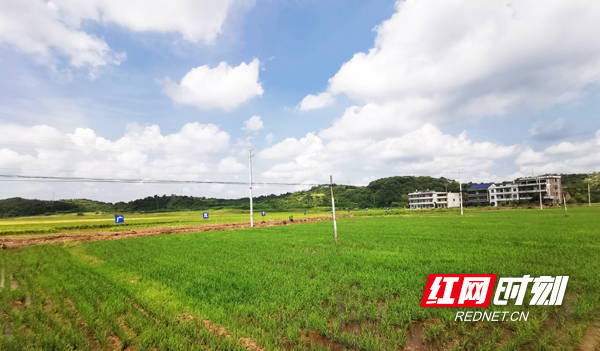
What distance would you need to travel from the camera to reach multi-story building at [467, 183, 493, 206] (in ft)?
375

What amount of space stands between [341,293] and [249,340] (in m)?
3.62

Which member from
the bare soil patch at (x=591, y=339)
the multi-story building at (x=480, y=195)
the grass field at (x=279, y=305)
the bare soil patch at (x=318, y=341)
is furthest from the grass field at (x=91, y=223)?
the multi-story building at (x=480, y=195)

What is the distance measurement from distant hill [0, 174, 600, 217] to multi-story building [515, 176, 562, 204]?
5573mm

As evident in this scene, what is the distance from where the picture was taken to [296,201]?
152000 millimetres

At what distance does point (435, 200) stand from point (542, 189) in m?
36.1

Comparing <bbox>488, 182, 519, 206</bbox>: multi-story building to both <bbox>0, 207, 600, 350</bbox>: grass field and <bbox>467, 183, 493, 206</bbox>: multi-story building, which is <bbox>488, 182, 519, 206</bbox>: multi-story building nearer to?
<bbox>467, 183, 493, 206</bbox>: multi-story building

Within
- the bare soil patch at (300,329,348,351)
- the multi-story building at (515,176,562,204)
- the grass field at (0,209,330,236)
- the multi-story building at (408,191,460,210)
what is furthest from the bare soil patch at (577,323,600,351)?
the multi-story building at (408,191,460,210)

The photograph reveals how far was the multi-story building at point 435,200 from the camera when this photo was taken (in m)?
119

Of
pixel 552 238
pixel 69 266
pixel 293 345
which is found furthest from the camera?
pixel 552 238

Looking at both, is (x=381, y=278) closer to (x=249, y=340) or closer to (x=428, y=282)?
(x=428, y=282)

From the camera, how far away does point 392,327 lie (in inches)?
238

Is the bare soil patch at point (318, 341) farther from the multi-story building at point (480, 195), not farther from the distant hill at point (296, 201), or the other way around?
the multi-story building at point (480, 195)

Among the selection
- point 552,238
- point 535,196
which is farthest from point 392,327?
point 535,196

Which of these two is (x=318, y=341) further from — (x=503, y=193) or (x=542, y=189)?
(x=503, y=193)
